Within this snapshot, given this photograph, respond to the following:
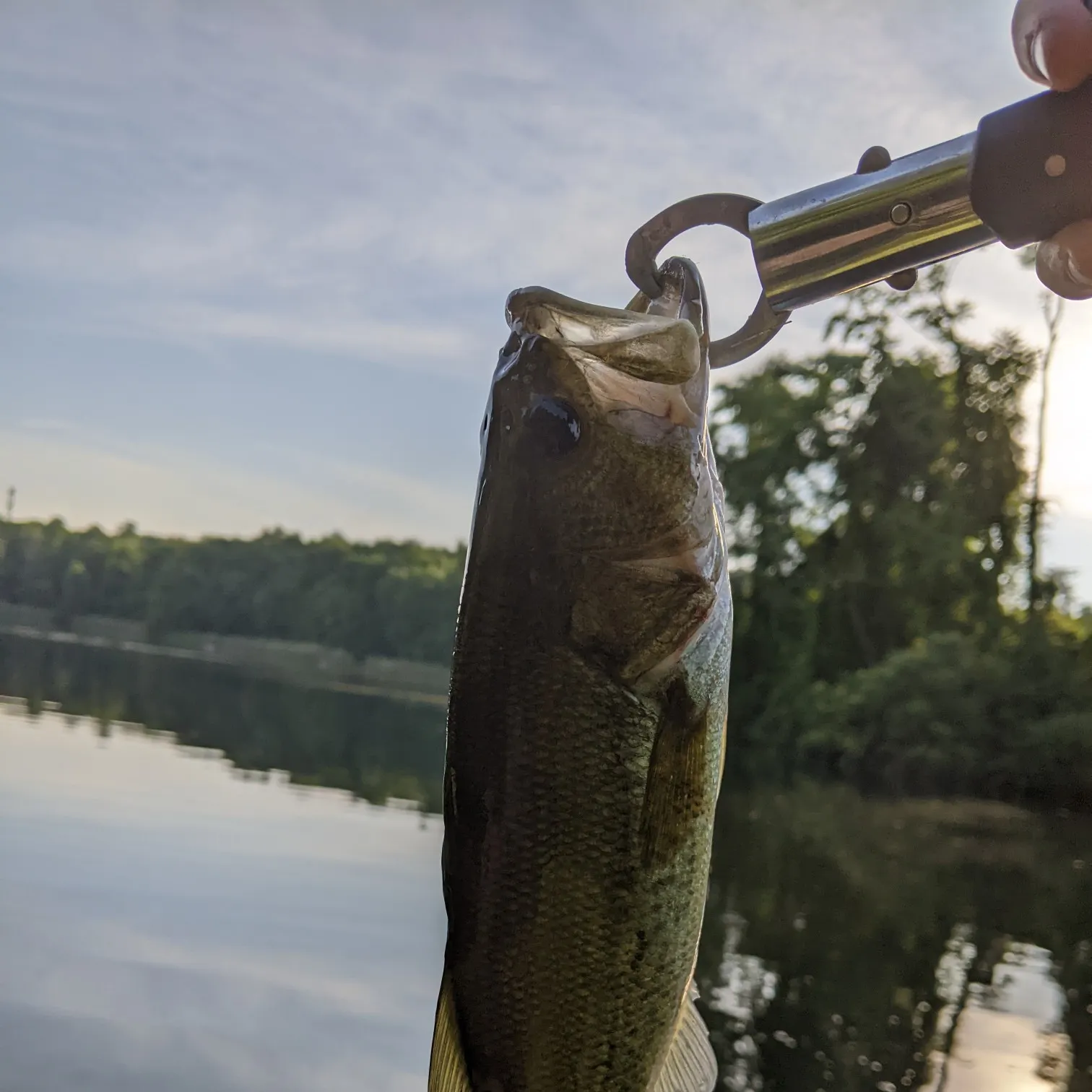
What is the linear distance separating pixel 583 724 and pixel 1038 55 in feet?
3.72

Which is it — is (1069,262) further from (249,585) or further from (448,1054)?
(249,585)

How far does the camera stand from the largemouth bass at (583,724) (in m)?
1.67

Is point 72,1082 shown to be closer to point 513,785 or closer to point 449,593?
point 513,785

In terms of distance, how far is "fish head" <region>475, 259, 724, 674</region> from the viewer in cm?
168

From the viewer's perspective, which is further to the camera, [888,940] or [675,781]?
[888,940]

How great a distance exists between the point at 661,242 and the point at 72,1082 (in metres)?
24.4

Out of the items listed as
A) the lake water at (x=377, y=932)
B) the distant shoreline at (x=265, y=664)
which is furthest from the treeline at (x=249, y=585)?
the lake water at (x=377, y=932)

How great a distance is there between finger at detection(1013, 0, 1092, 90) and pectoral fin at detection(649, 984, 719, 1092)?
1.42 m

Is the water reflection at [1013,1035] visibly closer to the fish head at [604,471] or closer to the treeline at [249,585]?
the fish head at [604,471]

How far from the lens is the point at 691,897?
1.70 metres

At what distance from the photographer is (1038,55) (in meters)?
1.69

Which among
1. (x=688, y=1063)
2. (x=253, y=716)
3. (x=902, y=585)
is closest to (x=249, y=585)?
(x=253, y=716)

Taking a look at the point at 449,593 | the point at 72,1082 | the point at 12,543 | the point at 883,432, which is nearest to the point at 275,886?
the point at 72,1082

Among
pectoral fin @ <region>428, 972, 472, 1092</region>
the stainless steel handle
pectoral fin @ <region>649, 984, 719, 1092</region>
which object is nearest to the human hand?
the stainless steel handle
